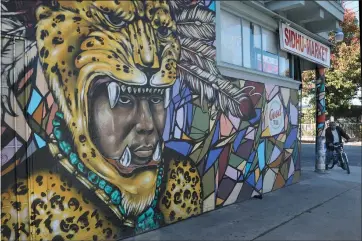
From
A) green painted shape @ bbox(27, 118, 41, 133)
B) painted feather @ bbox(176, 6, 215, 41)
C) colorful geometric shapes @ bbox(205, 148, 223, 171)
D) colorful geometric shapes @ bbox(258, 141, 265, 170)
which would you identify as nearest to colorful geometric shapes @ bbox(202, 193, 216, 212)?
colorful geometric shapes @ bbox(205, 148, 223, 171)

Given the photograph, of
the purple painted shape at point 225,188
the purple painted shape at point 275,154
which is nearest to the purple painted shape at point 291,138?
the purple painted shape at point 275,154

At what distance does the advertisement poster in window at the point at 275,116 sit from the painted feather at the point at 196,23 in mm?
2638

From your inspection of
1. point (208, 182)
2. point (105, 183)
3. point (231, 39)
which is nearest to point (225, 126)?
point (208, 182)

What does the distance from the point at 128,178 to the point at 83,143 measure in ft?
2.79

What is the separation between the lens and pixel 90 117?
4500 mm

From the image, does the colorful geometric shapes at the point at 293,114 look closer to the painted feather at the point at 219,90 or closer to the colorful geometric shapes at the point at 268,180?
the colorful geometric shapes at the point at 268,180

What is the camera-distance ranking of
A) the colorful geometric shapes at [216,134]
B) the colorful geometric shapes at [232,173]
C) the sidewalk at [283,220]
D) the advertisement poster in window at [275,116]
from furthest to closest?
the advertisement poster in window at [275,116]
the colorful geometric shapes at [232,173]
the colorful geometric shapes at [216,134]
the sidewalk at [283,220]

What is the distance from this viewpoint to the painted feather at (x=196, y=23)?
5.73m

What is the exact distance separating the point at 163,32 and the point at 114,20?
0.90 meters

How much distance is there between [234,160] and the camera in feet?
22.5

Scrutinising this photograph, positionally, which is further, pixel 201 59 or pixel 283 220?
pixel 201 59

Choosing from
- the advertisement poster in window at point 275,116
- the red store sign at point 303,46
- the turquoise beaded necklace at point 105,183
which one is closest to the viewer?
the turquoise beaded necklace at point 105,183

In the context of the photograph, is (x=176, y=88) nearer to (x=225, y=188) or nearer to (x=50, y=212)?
(x=225, y=188)

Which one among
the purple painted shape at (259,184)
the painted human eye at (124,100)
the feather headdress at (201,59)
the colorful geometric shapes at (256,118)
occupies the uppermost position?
the feather headdress at (201,59)
